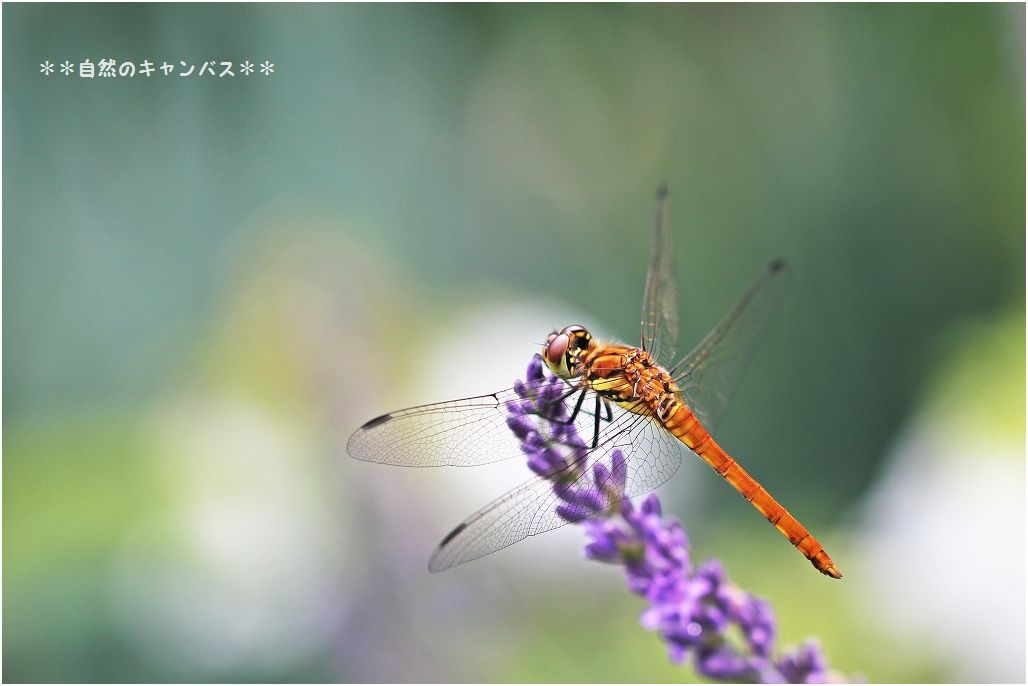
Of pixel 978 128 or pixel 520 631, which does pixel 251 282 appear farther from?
pixel 978 128

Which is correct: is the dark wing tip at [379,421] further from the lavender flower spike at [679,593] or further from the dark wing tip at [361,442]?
the lavender flower spike at [679,593]

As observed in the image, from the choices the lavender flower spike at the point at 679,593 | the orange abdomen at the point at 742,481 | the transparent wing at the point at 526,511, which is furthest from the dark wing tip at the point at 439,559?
the orange abdomen at the point at 742,481

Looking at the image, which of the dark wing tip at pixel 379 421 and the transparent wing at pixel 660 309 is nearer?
the dark wing tip at pixel 379 421

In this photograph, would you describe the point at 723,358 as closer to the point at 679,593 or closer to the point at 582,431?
the point at 582,431

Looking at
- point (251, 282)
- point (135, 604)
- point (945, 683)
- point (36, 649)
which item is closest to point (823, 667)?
point (945, 683)

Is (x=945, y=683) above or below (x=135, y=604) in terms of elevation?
below

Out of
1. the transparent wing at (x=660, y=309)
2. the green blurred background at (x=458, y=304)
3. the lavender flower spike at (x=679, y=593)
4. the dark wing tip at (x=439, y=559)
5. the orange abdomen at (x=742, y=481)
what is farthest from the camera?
the green blurred background at (x=458, y=304)

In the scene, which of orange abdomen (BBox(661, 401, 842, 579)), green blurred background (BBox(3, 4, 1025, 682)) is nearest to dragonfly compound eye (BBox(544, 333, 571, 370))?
orange abdomen (BBox(661, 401, 842, 579))
